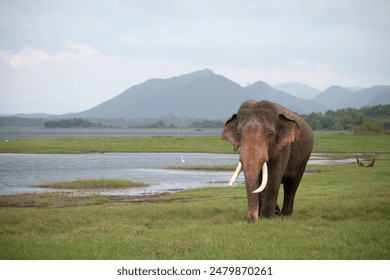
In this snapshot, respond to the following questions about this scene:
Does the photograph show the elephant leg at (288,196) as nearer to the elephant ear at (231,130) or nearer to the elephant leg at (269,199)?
the elephant leg at (269,199)

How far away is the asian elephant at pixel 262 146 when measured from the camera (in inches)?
603

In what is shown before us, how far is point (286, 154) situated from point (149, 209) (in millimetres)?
5954

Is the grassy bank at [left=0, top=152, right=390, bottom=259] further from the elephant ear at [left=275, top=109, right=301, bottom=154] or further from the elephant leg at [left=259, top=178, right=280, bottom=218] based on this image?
the elephant ear at [left=275, top=109, right=301, bottom=154]

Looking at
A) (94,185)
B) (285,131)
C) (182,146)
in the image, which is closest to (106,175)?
(94,185)

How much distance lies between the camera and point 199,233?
14484 mm

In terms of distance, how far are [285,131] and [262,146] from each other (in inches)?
59.5

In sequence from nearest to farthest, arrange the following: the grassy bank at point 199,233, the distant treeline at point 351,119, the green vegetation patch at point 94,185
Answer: the grassy bank at point 199,233 < the green vegetation patch at point 94,185 < the distant treeline at point 351,119

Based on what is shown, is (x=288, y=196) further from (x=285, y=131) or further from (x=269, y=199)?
(x=285, y=131)

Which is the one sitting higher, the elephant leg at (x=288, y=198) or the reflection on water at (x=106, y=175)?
the elephant leg at (x=288, y=198)

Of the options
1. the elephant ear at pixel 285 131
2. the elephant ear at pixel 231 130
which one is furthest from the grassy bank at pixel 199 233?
the elephant ear at pixel 231 130

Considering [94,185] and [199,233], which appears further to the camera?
[94,185]

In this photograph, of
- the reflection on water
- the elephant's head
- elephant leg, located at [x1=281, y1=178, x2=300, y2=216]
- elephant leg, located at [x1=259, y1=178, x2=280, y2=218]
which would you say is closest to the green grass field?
elephant leg, located at [x1=281, y1=178, x2=300, y2=216]

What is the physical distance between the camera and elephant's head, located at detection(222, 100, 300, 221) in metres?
15.3

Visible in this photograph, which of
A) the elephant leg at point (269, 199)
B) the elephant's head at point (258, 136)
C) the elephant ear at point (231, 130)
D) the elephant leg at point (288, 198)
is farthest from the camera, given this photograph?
the elephant leg at point (288, 198)
